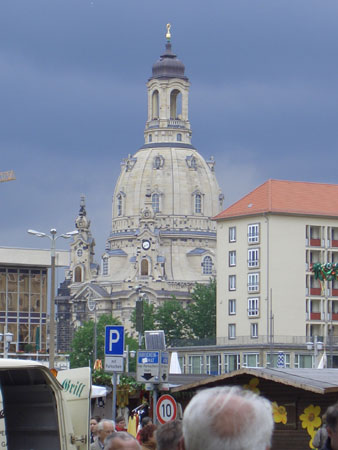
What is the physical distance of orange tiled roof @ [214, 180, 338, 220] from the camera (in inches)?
4751

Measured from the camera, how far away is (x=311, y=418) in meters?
25.4

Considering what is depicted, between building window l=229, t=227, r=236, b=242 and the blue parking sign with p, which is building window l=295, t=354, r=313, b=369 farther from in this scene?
the blue parking sign with p

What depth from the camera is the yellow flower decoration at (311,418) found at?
82.7 ft

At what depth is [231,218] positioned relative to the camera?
124 metres

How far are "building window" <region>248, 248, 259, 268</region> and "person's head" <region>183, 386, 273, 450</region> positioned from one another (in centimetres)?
11412

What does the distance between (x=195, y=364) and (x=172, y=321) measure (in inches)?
1430

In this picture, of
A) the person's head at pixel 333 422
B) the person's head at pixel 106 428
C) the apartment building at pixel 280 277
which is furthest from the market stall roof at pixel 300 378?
the apartment building at pixel 280 277

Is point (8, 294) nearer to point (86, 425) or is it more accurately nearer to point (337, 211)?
point (337, 211)

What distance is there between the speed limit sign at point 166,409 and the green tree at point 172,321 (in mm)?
137203

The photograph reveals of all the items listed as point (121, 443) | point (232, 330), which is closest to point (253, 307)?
point (232, 330)

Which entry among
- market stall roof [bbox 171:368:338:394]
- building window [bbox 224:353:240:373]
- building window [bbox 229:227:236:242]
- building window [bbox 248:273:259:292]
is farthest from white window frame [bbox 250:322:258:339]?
market stall roof [bbox 171:368:338:394]

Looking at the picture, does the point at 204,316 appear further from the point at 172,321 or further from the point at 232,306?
the point at 232,306

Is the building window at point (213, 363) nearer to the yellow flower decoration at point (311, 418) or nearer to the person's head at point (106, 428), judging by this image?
the yellow flower decoration at point (311, 418)

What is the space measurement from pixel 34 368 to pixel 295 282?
106 metres
